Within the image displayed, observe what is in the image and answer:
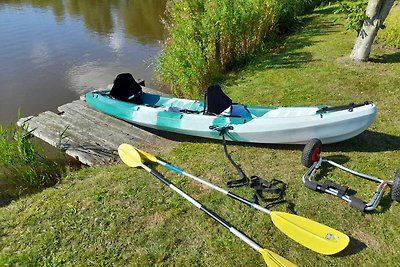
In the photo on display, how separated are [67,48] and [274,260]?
447 inches

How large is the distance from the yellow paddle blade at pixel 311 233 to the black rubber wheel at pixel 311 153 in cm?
114

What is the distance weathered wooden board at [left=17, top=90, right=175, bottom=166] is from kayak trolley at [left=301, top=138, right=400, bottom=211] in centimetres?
231

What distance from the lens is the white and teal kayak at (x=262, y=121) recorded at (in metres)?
4.84

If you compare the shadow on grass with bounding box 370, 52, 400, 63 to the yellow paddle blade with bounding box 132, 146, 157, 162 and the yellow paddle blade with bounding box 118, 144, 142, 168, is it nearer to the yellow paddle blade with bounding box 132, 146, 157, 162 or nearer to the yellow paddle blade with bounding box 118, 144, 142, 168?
the yellow paddle blade with bounding box 132, 146, 157, 162

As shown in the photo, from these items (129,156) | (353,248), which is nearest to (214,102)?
(129,156)

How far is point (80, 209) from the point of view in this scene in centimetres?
440

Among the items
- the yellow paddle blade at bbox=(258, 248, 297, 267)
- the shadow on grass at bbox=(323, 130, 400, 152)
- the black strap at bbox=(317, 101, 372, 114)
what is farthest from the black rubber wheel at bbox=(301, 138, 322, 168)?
the yellow paddle blade at bbox=(258, 248, 297, 267)

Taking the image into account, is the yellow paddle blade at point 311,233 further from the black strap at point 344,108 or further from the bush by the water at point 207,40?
the bush by the water at point 207,40

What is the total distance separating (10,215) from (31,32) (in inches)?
466

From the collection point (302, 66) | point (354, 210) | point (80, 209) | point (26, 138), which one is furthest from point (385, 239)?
point (302, 66)

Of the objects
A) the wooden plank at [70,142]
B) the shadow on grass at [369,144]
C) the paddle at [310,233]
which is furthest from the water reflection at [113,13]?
the paddle at [310,233]

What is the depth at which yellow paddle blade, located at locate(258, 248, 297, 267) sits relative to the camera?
339cm

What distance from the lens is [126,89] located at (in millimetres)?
6922

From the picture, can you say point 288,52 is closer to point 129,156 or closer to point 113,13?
point 129,156
